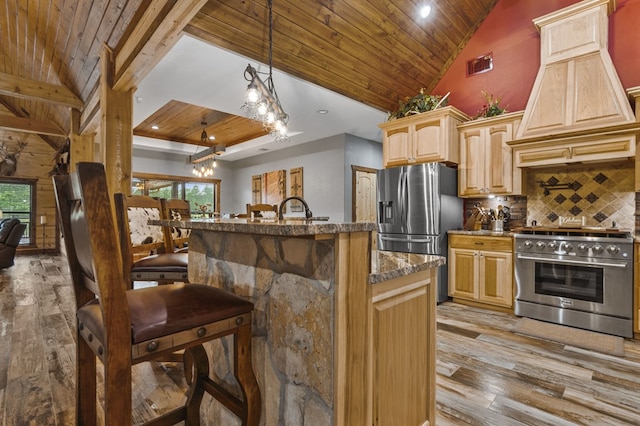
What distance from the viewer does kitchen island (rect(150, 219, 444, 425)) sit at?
38.7 inches

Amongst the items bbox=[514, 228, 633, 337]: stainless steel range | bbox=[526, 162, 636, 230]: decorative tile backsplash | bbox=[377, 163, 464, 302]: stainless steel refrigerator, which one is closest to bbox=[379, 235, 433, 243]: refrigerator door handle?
bbox=[377, 163, 464, 302]: stainless steel refrigerator

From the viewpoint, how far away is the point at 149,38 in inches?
95.7

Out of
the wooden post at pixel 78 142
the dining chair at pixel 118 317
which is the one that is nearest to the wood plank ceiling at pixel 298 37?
the wooden post at pixel 78 142

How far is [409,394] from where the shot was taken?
127cm

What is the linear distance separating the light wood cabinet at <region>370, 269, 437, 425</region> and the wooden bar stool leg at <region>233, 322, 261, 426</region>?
45cm

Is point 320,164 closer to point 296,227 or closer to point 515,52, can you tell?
point 515,52

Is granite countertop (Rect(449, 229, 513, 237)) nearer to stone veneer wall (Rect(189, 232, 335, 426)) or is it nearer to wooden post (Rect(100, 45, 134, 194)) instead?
stone veneer wall (Rect(189, 232, 335, 426))

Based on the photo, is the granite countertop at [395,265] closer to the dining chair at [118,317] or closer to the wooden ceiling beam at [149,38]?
the dining chair at [118,317]

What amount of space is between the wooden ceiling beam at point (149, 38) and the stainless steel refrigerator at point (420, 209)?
2816 mm

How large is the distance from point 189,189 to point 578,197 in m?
8.48

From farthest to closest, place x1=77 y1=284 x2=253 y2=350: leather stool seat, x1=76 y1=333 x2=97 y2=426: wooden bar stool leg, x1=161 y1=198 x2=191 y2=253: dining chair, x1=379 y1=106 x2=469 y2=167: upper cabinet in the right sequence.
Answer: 1. x1=379 y1=106 x2=469 y2=167: upper cabinet
2. x1=161 y1=198 x2=191 y2=253: dining chair
3. x1=76 y1=333 x2=97 y2=426: wooden bar stool leg
4. x1=77 y1=284 x2=253 y2=350: leather stool seat

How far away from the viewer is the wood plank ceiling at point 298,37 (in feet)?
9.76

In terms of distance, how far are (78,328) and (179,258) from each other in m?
0.93

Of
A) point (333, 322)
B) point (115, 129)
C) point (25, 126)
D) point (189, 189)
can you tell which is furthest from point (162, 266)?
point (189, 189)
